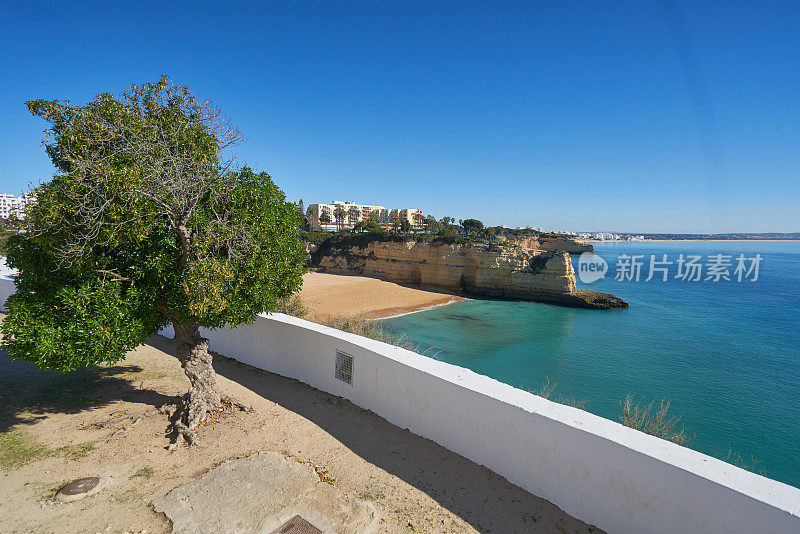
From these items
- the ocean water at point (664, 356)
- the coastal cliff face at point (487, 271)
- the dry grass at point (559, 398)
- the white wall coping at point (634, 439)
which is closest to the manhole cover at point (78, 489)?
the white wall coping at point (634, 439)

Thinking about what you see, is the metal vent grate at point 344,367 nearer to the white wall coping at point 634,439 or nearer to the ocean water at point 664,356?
the white wall coping at point 634,439

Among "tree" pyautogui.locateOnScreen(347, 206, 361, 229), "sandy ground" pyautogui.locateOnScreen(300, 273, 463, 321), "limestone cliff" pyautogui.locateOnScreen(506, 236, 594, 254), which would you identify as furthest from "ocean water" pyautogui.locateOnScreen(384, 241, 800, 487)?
"tree" pyautogui.locateOnScreen(347, 206, 361, 229)

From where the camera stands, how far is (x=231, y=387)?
23.6 feet

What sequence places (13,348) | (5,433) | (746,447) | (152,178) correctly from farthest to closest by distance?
(746,447), (5,433), (152,178), (13,348)

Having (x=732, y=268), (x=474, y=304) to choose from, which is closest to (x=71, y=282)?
(x=474, y=304)

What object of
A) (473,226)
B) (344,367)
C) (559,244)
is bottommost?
(344,367)

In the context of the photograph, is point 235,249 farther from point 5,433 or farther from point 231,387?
point 5,433

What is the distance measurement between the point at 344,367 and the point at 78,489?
3639mm

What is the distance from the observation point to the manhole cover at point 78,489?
13.1 feet

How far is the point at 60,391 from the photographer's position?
693 cm

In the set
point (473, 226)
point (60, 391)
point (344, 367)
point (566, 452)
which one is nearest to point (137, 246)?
point (344, 367)

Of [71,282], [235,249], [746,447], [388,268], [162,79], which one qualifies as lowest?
[746,447]

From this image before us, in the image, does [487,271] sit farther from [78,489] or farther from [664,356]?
[78,489]

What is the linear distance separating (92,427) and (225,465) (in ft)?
8.61
